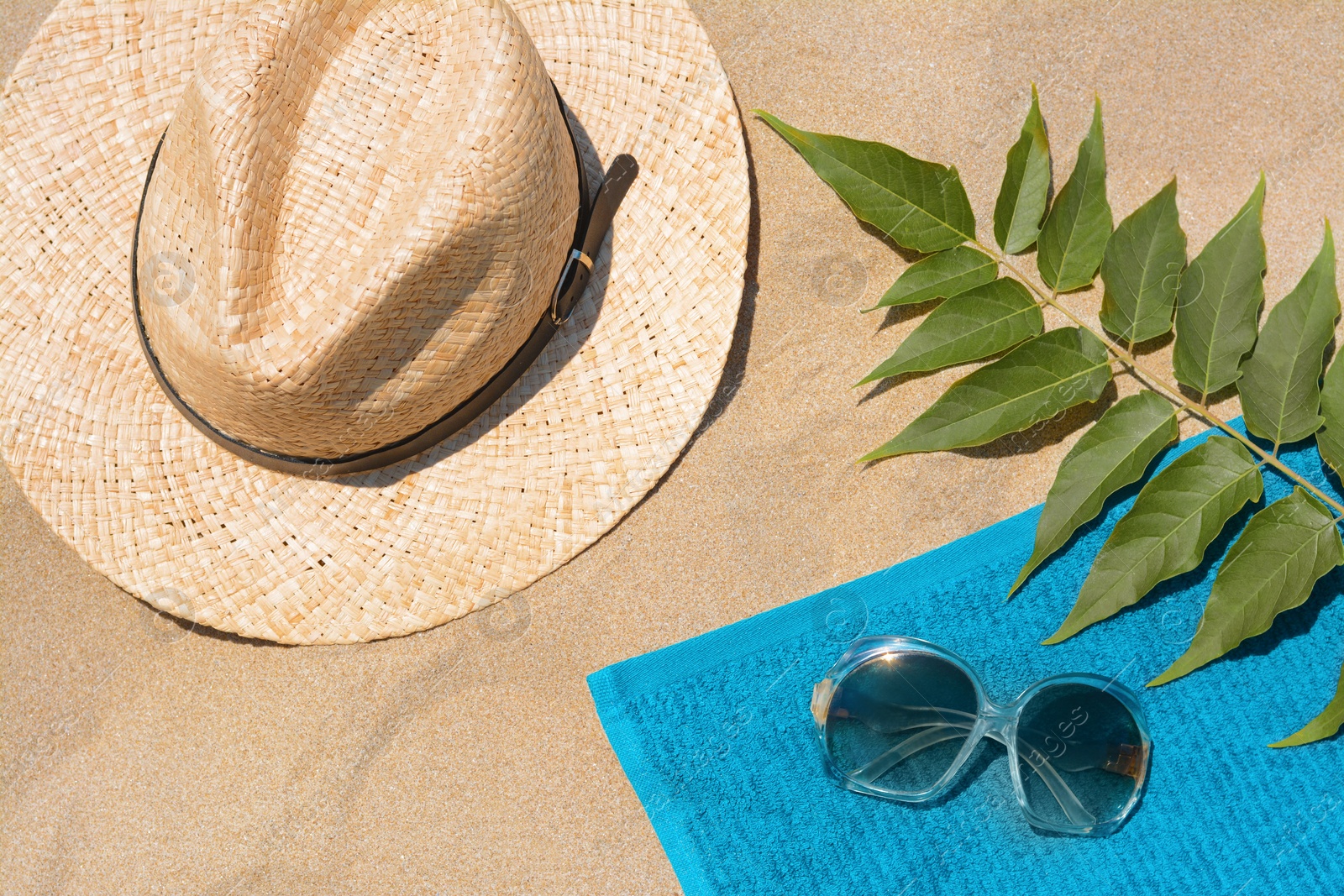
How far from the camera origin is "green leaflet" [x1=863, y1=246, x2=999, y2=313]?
39.0 inches

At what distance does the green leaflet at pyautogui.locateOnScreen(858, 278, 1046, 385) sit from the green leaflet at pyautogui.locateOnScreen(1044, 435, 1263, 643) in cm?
21

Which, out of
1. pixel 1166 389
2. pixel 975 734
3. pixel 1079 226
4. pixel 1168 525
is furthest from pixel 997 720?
pixel 1079 226

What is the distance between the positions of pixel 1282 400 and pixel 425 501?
90 cm

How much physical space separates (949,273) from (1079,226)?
0.48ft

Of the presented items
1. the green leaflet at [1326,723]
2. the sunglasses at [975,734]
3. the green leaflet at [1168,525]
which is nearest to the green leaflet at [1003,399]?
the green leaflet at [1168,525]

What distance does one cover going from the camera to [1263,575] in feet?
2.99

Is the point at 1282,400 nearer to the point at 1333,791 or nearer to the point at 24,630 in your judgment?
the point at 1333,791

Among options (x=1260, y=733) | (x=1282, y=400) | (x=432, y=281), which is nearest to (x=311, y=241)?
(x=432, y=281)

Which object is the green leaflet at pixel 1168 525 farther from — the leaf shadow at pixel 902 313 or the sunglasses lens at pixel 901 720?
the leaf shadow at pixel 902 313

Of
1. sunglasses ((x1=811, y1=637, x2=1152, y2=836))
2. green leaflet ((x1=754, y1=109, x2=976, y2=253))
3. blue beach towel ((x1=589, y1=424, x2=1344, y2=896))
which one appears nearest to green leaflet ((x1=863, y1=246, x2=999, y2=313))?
green leaflet ((x1=754, y1=109, x2=976, y2=253))

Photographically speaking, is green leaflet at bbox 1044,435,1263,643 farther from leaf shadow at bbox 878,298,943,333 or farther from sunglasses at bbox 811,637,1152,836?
leaf shadow at bbox 878,298,943,333

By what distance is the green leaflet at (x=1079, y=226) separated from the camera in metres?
0.94

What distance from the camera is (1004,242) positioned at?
1.01m

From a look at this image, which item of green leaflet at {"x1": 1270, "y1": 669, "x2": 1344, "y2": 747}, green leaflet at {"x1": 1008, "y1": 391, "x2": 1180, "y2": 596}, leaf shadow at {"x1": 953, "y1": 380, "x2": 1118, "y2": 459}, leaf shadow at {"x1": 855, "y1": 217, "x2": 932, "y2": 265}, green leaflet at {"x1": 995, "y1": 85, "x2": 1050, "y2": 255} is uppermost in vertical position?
leaf shadow at {"x1": 855, "y1": 217, "x2": 932, "y2": 265}
